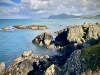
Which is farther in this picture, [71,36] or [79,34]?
[79,34]

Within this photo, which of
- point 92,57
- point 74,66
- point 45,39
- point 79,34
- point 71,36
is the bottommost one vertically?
point 45,39

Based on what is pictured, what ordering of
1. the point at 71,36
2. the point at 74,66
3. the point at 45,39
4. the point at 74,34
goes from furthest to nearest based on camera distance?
1. the point at 45,39
2. the point at 74,34
3. the point at 71,36
4. the point at 74,66

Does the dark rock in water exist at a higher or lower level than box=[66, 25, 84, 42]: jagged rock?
lower

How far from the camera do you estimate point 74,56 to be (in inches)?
1078

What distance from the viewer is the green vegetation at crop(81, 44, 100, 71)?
24.3 metres

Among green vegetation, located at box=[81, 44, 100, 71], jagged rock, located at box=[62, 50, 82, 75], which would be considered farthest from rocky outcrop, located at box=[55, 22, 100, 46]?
green vegetation, located at box=[81, 44, 100, 71]

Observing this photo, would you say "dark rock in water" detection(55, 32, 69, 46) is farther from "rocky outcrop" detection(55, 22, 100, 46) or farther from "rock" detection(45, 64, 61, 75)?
"rock" detection(45, 64, 61, 75)

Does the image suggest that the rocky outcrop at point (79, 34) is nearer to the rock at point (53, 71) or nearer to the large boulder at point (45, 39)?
the large boulder at point (45, 39)

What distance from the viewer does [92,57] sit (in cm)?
2562

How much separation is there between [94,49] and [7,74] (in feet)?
59.9

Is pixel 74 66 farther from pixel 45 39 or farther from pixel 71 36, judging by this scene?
pixel 45 39

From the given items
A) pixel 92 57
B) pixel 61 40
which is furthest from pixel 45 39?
pixel 92 57

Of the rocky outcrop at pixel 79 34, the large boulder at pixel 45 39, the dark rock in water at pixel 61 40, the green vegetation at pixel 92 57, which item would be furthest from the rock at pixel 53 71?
the large boulder at pixel 45 39

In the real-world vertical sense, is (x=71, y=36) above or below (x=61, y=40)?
above
